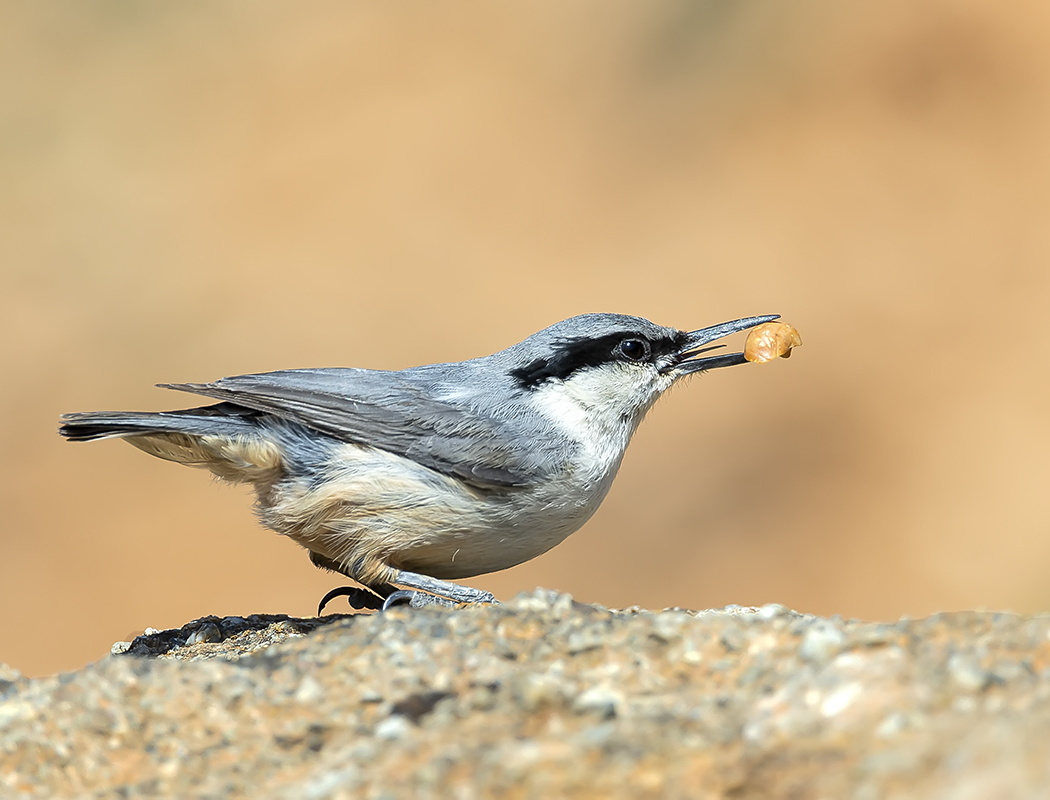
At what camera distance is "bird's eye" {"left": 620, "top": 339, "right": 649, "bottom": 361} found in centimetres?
572

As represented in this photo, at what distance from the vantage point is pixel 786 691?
262cm

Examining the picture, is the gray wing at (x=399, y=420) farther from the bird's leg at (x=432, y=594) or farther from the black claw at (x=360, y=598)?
the black claw at (x=360, y=598)

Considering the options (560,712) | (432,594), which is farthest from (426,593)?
(560,712)

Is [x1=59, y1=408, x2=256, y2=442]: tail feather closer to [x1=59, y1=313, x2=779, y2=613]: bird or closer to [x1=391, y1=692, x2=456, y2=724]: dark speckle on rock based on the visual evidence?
[x1=59, y1=313, x2=779, y2=613]: bird

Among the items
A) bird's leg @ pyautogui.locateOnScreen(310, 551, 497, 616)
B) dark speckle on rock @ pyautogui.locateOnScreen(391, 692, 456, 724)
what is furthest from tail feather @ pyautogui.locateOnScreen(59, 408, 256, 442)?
dark speckle on rock @ pyautogui.locateOnScreen(391, 692, 456, 724)

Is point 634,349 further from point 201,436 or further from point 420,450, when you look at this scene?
point 201,436

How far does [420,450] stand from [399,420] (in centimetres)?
22

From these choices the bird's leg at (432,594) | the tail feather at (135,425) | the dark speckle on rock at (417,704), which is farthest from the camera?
the bird's leg at (432,594)

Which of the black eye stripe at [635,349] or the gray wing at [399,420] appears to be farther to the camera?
the black eye stripe at [635,349]

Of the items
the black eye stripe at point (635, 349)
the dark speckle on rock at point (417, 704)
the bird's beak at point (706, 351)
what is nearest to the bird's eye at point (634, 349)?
the black eye stripe at point (635, 349)

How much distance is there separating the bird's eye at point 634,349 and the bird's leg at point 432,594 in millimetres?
1533

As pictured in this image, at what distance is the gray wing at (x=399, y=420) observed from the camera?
5141 millimetres

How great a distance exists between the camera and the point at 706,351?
5984 mm

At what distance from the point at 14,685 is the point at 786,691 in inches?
100.0
